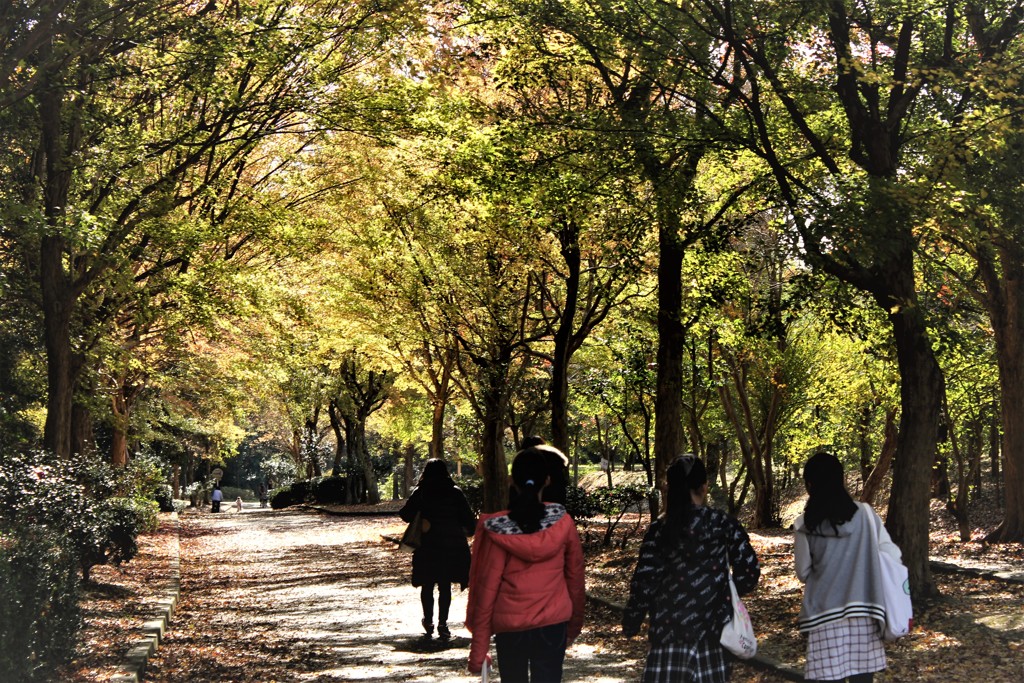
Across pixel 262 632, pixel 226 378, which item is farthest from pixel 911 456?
pixel 226 378

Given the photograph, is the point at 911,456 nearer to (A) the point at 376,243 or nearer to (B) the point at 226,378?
(A) the point at 376,243

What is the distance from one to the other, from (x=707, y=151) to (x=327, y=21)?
16.9 feet

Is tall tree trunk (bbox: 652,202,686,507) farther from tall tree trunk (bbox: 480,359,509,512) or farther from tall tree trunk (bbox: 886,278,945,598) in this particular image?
tall tree trunk (bbox: 480,359,509,512)

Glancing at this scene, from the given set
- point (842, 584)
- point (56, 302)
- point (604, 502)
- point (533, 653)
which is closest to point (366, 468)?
point (604, 502)

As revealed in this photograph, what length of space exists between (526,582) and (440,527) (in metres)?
5.22

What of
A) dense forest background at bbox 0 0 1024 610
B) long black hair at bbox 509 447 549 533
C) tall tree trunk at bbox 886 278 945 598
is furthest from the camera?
dense forest background at bbox 0 0 1024 610

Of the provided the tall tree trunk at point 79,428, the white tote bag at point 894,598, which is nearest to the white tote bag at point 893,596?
the white tote bag at point 894,598

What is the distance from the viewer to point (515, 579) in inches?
211

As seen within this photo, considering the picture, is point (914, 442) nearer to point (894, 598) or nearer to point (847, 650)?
point (894, 598)

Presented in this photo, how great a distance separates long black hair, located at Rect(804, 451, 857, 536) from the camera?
5316mm

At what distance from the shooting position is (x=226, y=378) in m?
36.8

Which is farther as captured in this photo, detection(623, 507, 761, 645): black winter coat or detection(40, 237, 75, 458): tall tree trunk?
detection(40, 237, 75, 458): tall tree trunk

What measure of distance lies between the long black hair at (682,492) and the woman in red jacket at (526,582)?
65 cm

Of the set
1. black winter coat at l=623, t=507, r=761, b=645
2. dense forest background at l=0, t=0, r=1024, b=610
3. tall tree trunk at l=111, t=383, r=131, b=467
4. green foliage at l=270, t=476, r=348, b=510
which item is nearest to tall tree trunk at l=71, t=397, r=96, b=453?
dense forest background at l=0, t=0, r=1024, b=610
